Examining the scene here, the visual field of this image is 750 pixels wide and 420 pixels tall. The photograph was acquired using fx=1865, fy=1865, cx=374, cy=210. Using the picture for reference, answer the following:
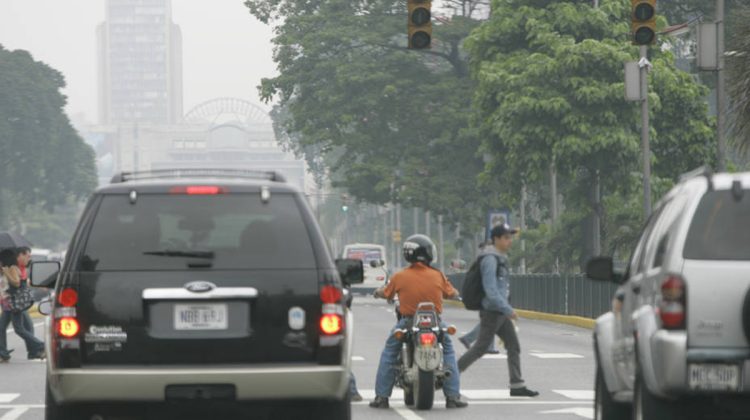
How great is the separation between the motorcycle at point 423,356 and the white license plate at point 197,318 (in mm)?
5259

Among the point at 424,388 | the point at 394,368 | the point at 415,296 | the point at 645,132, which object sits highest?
the point at 645,132

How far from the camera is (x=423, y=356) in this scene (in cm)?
1532

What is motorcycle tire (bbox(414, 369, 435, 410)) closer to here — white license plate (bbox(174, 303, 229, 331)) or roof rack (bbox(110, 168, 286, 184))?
roof rack (bbox(110, 168, 286, 184))

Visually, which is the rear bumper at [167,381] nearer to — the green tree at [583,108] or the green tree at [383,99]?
the green tree at [583,108]

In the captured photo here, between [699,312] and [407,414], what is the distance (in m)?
6.48

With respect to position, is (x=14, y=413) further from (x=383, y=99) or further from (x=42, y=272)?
(x=383, y=99)

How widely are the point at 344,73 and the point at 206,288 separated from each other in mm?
49270

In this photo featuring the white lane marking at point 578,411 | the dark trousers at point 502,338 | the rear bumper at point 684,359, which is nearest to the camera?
the rear bumper at point 684,359

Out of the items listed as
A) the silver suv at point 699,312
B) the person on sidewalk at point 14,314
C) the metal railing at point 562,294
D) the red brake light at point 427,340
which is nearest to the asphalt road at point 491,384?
the person on sidewalk at point 14,314

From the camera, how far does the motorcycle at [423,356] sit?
15336mm

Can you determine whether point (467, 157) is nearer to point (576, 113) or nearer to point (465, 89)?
point (465, 89)

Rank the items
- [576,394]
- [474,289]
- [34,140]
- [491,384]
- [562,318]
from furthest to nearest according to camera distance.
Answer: [34,140] → [562,318] → [491,384] → [576,394] → [474,289]

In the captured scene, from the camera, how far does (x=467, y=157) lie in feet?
197

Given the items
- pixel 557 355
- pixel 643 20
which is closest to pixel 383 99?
Answer: pixel 557 355
